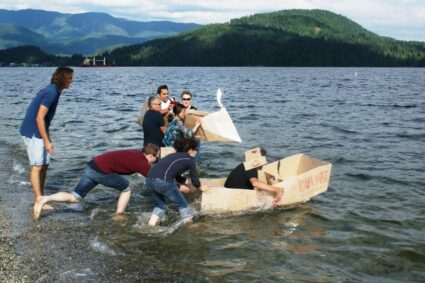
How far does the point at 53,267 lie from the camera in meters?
6.98

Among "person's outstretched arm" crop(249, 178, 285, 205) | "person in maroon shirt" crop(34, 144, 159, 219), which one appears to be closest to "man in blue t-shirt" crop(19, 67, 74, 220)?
"person in maroon shirt" crop(34, 144, 159, 219)

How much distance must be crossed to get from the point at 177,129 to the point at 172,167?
283cm

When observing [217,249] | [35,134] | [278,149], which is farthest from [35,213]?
[278,149]

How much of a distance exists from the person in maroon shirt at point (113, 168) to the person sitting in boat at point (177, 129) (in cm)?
217

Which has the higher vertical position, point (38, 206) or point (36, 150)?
point (36, 150)

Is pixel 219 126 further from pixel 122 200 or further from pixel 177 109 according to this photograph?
pixel 122 200

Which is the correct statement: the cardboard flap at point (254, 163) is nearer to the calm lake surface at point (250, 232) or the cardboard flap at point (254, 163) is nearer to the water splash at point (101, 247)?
the calm lake surface at point (250, 232)

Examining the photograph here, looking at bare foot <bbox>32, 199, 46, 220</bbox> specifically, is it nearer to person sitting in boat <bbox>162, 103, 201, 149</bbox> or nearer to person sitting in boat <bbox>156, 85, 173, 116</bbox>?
A: person sitting in boat <bbox>162, 103, 201, 149</bbox>

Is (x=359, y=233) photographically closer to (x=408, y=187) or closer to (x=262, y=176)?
(x=262, y=176)

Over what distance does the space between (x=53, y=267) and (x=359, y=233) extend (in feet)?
17.4

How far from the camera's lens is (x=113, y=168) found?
8.86 metres

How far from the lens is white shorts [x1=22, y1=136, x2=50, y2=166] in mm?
9180

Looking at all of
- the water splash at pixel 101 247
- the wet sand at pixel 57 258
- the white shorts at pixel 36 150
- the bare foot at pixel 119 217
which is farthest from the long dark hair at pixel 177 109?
the water splash at pixel 101 247

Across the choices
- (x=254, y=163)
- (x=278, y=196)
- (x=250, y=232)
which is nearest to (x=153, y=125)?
(x=254, y=163)
